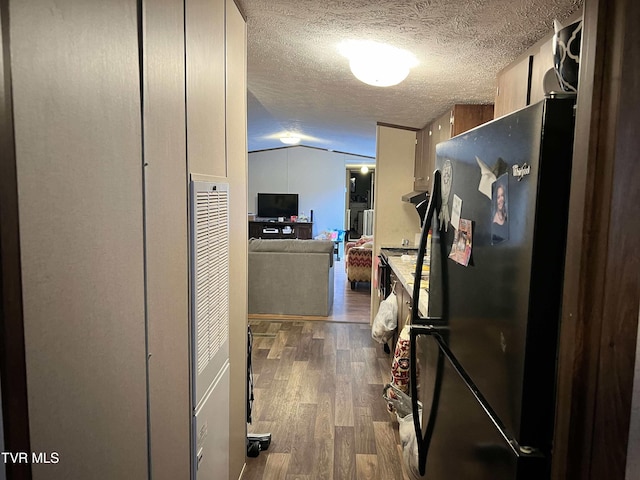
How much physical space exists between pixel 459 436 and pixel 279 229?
855 centimetres

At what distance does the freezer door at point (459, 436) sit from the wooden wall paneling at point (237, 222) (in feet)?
2.65

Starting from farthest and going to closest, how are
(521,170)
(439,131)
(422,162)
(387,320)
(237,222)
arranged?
(422,162)
(439,131)
(387,320)
(237,222)
(521,170)

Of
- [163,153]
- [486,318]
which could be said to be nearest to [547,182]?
[486,318]

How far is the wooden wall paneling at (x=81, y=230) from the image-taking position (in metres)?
0.64

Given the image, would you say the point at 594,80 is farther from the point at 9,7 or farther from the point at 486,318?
the point at 9,7

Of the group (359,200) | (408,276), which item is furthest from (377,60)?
(359,200)

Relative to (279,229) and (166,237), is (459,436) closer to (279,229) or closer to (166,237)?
(166,237)

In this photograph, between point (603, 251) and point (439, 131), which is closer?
point (603, 251)

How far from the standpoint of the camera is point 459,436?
1367mm

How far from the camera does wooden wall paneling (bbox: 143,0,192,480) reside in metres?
1.05

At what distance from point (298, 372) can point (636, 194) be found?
3.42 m

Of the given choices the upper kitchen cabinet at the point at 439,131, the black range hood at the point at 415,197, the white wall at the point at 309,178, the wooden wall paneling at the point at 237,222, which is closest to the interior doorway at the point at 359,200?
the white wall at the point at 309,178

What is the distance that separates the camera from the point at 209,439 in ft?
5.24

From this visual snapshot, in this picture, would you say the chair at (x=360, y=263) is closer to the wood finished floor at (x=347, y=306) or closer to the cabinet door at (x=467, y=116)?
the wood finished floor at (x=347, y=306)
